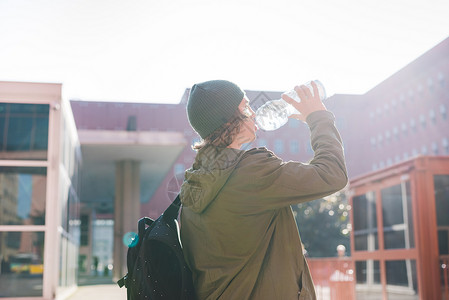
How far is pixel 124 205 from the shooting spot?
18.8 meters

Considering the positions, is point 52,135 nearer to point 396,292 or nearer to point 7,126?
point 7,126

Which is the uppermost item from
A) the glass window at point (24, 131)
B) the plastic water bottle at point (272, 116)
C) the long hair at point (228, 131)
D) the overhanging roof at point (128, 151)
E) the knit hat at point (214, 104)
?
the overhanging roof at point (128, 151)

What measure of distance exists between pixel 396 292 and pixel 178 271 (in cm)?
756

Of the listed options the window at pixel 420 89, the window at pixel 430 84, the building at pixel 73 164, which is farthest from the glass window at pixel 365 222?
the window at pixel 420 89

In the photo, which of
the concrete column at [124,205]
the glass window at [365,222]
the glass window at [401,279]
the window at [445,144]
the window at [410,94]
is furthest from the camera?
the window at [410,94]

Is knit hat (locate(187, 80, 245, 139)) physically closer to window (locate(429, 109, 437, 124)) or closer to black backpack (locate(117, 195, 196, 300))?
black backpack (locate(117, 195, 196, 300))

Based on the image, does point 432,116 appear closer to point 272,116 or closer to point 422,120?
point 422,120

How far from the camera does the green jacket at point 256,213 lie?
1637mm

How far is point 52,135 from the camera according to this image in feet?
28.7

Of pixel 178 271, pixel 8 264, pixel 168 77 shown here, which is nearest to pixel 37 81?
pixel 8 264

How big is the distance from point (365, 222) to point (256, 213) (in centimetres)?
882

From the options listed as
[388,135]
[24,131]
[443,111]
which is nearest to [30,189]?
[24,131]

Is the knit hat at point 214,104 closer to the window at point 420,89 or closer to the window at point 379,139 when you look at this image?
the window at point 420,89

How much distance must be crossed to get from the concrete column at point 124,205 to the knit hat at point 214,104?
1659 centimetres
